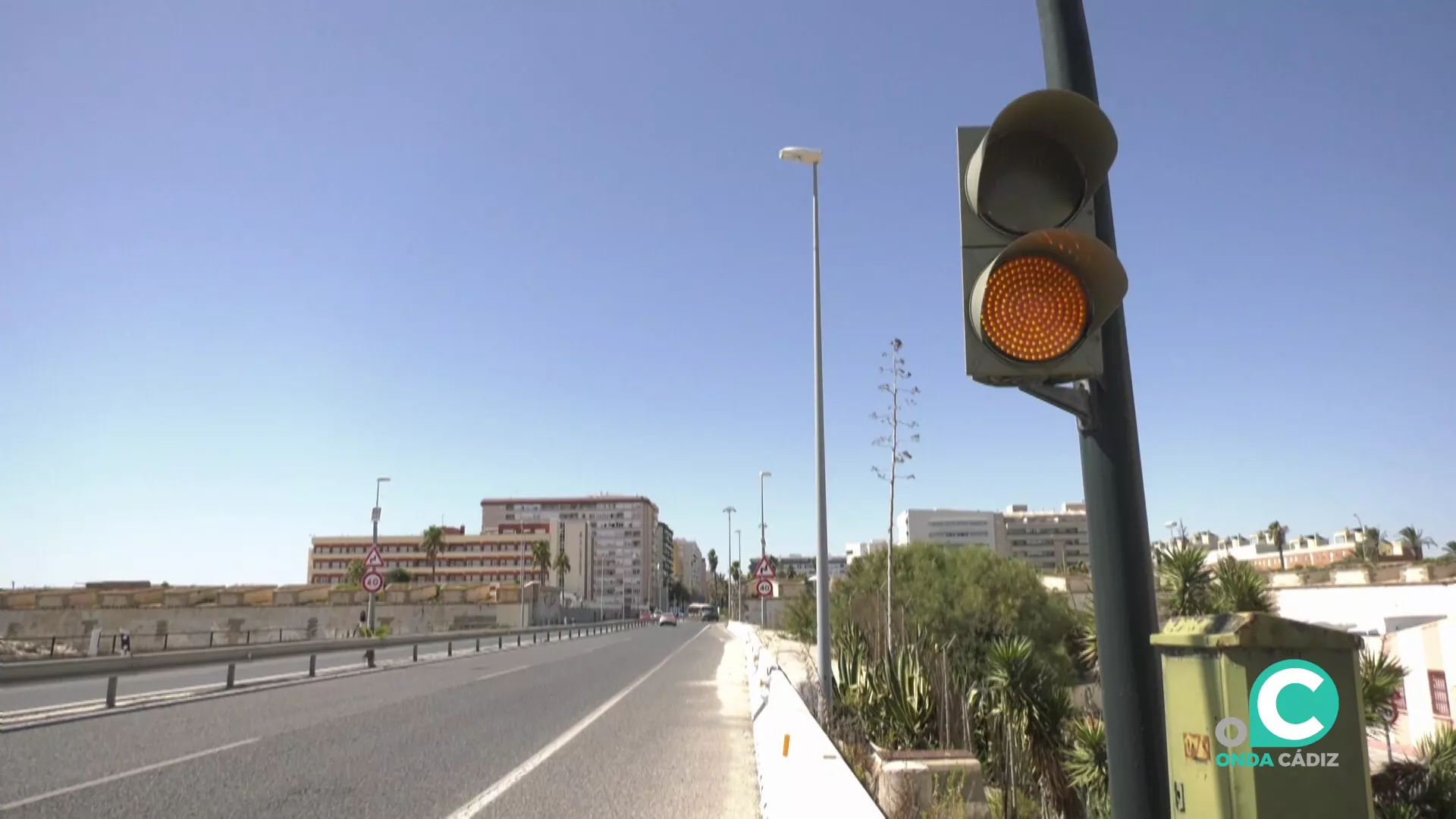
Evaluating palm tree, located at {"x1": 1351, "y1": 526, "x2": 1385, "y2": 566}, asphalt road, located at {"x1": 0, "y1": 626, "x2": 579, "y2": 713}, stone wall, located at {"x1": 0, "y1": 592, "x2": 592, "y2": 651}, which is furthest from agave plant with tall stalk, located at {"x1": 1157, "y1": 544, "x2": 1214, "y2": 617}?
palm tree, located at {"x1": 1351, "y1": 526, "x2": 1385, "y2": 566}

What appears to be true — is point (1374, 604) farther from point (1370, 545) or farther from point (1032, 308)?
point (1370, 545)

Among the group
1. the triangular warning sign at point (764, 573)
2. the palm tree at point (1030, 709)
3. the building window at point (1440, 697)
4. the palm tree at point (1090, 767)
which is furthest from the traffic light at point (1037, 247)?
the triangular warning sign at point (764, 573)

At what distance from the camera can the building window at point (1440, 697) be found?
766 inches

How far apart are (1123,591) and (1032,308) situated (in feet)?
2.78

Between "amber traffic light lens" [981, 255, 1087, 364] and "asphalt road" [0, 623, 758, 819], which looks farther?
"asphalt road" [0, 623, 758, 819]

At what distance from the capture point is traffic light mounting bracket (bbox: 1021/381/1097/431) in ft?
8.32

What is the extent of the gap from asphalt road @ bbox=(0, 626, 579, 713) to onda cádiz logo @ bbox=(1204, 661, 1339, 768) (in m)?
18.7

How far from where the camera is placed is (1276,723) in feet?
6.27

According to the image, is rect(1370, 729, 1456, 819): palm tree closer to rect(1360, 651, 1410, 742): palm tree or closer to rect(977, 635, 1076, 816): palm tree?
rect(1360, 651, 1410, 742): palm tree

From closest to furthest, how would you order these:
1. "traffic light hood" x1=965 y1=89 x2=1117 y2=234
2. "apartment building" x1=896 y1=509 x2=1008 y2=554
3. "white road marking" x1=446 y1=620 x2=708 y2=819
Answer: "traffic light hood" x1=965 y1=89 x2=1117 y2=234 → "white road marking" x1=446 y1=620 x2=708 y2=819 → "apartment building" x1=896 y1=509 x2=1008 y2=554

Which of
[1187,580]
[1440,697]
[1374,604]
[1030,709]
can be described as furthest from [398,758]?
[1374,604]

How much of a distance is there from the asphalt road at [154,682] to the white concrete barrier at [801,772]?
13.7 m

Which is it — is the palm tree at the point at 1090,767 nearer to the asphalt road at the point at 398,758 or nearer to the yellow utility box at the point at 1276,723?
the asphalt road at the point at 398,758

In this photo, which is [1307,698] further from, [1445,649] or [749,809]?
[1445,649]
